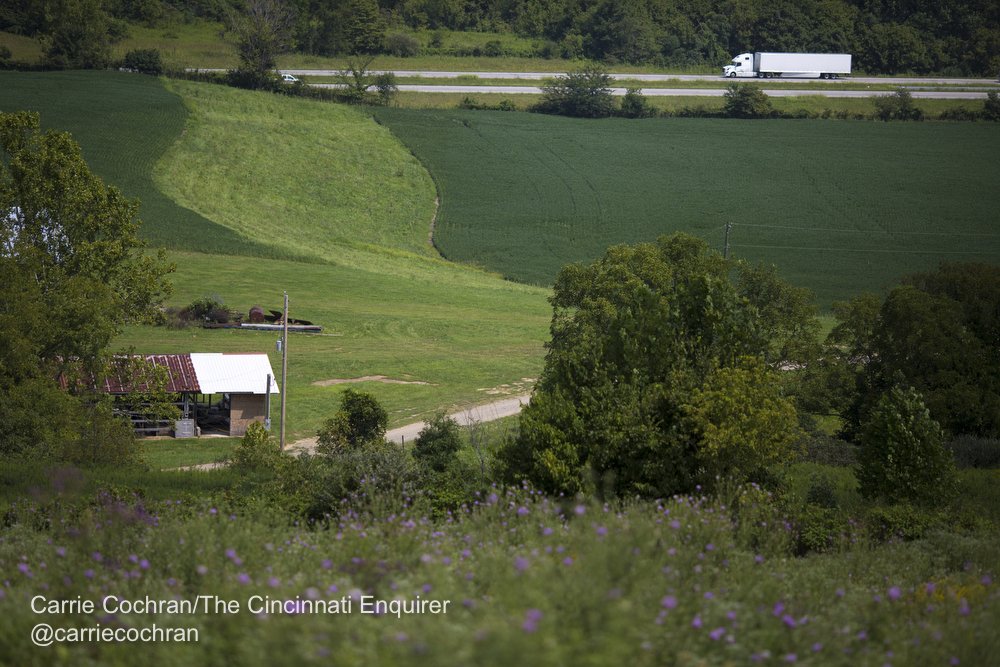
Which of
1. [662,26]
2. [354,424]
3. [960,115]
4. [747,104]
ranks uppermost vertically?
[662,26]

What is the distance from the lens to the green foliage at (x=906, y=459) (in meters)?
21.2

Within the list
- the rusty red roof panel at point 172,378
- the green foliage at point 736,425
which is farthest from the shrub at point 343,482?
the rusty red roof panel at point 172,378

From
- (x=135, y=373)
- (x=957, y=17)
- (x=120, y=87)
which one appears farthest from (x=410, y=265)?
(x=957, y=17)

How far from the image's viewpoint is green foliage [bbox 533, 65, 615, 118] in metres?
129

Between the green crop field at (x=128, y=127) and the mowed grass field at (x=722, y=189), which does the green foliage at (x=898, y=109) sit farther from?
the green crop field at (x=128, y=127)

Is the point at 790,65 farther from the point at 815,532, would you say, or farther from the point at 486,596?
the point at 486,596

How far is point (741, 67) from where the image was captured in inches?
5861

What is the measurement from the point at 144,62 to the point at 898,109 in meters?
84.6

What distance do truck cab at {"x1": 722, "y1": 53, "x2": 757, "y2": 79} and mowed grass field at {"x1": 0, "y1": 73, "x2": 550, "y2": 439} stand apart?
55.4 meters

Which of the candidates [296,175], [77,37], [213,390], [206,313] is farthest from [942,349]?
[77,37]

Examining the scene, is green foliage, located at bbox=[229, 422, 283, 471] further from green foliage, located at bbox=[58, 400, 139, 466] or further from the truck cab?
the truck cab

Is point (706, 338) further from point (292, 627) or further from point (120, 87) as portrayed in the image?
point (120, 87)

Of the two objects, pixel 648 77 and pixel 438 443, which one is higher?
pixel 648 77

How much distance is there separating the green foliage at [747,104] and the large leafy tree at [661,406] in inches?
4289
